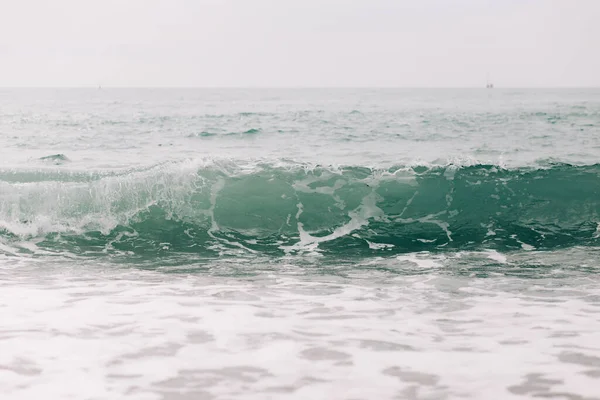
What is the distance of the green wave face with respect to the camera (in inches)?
369

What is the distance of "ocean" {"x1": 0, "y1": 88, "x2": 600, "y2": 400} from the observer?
378 cm

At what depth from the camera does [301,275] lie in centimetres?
701

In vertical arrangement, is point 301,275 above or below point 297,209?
below

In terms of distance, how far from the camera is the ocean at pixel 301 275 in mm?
3775

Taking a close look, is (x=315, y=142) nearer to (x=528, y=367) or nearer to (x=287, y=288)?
(x=287, y=288)

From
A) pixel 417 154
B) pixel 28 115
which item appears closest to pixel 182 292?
pixel 417 154

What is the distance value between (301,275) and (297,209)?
411 centimetres

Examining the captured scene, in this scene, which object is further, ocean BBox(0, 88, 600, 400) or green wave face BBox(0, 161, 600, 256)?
green wave face BBox(0, 161, 600, 256)

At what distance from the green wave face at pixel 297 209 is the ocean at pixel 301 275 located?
1.9 inches

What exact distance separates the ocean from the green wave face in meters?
0.05

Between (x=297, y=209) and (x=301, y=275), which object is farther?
(x=297, y=209)

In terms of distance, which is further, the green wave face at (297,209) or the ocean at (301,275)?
the green wave face at (297,209)

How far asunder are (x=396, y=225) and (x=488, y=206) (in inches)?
81.4

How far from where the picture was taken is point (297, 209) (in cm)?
1106
